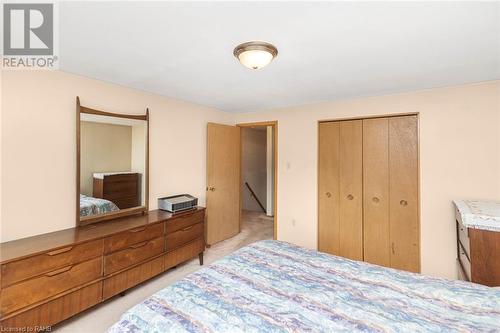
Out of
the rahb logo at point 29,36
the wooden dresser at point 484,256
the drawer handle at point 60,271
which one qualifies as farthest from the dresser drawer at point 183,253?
the wooden dresser at point 484,256

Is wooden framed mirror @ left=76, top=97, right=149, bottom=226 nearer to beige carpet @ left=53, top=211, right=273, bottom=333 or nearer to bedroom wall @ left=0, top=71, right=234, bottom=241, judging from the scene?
bedroom wall @ left=0, top=71, right=234, bottom=241

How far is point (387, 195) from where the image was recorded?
2922 mm

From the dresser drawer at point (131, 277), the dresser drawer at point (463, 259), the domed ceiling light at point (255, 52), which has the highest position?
the domed ceiling light at point (255, 52)

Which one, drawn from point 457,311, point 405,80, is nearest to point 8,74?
point 457,311

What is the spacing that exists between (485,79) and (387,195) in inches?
59.8

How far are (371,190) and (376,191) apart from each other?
0.19 ft

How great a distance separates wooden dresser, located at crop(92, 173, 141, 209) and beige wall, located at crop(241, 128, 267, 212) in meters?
3.72

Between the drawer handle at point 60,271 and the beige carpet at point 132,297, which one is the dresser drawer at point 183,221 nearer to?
the beige carpet at point 132,297

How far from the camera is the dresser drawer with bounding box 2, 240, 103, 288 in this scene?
152 centimetres

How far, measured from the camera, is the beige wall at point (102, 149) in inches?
91.2

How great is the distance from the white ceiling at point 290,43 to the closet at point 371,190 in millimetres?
615

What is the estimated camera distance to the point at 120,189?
2.63 metres

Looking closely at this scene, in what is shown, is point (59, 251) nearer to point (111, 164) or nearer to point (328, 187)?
point (111, 164)

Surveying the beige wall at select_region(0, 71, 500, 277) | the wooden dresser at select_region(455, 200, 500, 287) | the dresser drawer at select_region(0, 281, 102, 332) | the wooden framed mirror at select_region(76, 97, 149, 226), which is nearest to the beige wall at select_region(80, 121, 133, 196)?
the wooden framed mirror at select_region(76, 97, 149, 226)
